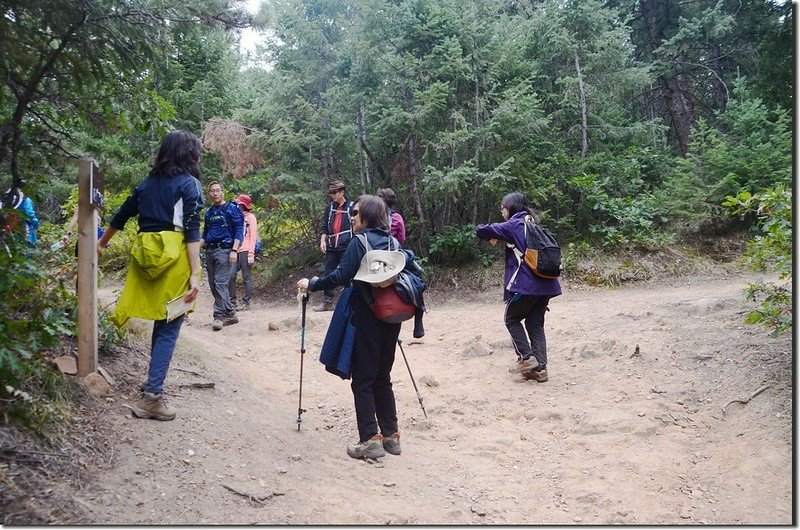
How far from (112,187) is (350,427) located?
11312 mm

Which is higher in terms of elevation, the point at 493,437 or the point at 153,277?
the point at 153,277

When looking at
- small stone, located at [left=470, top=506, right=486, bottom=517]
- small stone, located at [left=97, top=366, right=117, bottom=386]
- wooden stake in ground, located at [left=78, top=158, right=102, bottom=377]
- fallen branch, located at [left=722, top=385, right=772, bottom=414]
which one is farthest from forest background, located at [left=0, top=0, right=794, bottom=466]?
small stone, located at [left=470, top=506, right=486, bottom=517]

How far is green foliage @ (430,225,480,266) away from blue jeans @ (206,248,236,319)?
13.5 ft

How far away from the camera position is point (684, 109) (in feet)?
49.6

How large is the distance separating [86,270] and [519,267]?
413 cm

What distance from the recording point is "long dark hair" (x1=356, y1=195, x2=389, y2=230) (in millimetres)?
4566

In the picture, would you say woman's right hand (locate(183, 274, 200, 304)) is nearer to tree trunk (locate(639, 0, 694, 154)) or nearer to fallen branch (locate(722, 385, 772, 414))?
fallen branch (locate(722, 385, 772, 414))

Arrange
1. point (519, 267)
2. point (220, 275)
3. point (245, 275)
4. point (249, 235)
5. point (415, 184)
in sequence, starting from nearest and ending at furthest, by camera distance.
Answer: point (519, 267), point (220, 275), point (249, 235), point (245, 275), point (415, 184)

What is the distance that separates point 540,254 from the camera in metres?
6.18

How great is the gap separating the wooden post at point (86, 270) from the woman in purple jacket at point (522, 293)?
3.66 metres

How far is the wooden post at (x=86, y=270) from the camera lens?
4211 mm

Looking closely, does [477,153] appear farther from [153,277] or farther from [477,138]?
[153,277]

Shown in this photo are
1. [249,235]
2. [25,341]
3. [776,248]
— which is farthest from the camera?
[249,235]

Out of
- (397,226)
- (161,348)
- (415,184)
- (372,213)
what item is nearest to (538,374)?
(372,213)
